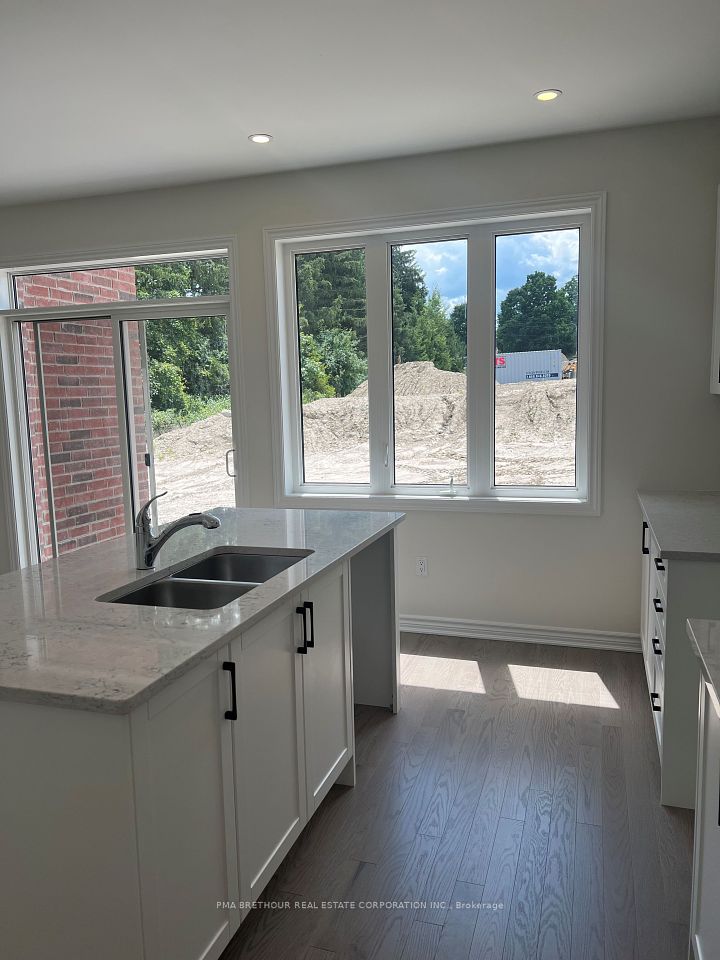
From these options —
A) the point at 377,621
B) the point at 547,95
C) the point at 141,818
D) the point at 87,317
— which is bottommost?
the point at 377,621

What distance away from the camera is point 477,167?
153 inches

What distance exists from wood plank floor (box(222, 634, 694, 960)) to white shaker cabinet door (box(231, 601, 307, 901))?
0.22 metres

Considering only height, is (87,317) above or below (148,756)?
above

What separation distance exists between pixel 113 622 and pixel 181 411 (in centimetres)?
314

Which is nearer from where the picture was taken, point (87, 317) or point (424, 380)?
point (424, 380)

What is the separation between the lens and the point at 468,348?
13.4 ft

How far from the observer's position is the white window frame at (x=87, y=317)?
4.45m

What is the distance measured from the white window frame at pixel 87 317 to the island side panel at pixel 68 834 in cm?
322

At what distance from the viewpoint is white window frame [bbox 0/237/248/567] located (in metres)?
4.45

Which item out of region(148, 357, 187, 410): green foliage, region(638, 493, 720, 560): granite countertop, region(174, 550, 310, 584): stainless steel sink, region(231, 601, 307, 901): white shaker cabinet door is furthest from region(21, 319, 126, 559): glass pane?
region(638, 493, 720, 560): granite countertop

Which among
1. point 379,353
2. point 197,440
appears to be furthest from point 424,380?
point 197,440

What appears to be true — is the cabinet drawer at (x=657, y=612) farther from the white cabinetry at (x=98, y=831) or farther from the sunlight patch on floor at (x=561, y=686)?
the white cabinetry at (x=98, y=831)

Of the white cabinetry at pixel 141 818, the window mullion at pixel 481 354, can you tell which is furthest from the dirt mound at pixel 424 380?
the white cabinetry at pixel 141 818

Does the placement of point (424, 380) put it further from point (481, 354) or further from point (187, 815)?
point (187, 815)
